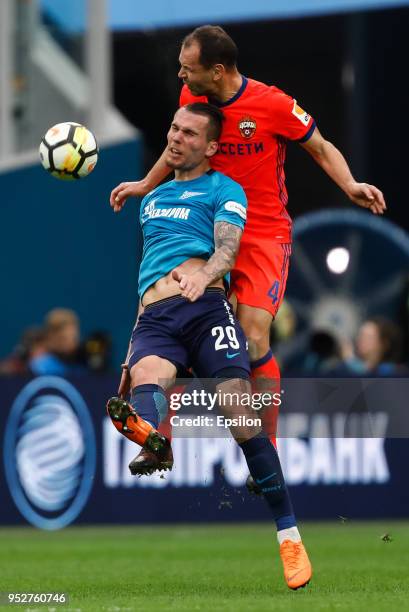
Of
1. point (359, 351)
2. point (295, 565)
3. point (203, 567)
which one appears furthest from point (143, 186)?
point (359, 351)

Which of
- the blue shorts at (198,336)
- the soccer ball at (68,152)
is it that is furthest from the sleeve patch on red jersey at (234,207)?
the soccer ball at (68,152)

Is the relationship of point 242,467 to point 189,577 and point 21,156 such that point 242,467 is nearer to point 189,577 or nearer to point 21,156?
point 189,577

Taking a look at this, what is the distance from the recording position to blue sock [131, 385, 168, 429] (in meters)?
7.96

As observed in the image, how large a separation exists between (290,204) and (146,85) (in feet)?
8.65

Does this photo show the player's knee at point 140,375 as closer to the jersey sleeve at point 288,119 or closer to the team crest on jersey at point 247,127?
the team crest on jersey at point 247,127

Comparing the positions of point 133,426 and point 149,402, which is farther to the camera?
point 149,402

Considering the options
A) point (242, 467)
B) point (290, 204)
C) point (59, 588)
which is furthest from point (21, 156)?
point (59, 588)

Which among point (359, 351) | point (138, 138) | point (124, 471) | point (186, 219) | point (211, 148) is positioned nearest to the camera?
point (186, 219)

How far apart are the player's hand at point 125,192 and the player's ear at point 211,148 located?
55cm

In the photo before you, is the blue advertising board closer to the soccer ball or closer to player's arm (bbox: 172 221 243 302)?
the soccer ball

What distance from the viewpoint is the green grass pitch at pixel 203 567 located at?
299 inches

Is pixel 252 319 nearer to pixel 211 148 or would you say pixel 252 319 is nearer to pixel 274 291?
pixel 274 291

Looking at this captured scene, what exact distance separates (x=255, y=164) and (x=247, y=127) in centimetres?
23

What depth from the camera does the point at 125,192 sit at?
877 cm
